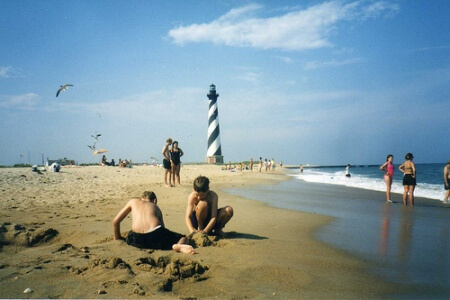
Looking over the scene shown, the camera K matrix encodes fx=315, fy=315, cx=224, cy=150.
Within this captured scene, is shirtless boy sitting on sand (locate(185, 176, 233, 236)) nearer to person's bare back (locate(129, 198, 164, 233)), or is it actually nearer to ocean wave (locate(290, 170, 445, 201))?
person's bare back (locate(129, 198, 164, 233))

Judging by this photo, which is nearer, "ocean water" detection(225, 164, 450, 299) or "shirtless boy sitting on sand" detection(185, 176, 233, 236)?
"ocean water" detection(225, 164, 450, 299)

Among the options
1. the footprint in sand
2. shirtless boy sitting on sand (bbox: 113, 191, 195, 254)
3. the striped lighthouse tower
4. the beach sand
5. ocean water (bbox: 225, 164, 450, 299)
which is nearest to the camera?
the beach sand

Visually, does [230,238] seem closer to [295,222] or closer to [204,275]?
[204,275]

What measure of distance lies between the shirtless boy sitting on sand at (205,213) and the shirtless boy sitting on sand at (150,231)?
0.54m

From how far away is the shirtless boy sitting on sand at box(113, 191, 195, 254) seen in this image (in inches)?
146

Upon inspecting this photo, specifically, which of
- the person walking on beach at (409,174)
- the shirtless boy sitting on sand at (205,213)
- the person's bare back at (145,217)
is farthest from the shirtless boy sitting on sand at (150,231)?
the person walking on beach at (409,174)

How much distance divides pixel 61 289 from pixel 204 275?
46.8 inches

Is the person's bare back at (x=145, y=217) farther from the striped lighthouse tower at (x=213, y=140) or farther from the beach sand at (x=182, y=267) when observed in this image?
the striped lighthouse tower at (x=213, y=140)

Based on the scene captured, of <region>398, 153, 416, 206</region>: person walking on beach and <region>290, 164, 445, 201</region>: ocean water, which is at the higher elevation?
<region>398, 153, 416, 206</region>: person walking on beach

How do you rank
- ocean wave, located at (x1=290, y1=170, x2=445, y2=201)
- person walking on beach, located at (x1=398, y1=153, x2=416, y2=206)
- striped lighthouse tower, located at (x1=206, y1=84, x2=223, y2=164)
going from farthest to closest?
striped lighthouse tower, located at (x1=206, y1=84, x2=223, y2=164)
ocean wave, located at (x1=290, y1=170, x2=445, y2=201)
person walking on beach, located at (x1=398, y1=153, x2=416, y2=206)

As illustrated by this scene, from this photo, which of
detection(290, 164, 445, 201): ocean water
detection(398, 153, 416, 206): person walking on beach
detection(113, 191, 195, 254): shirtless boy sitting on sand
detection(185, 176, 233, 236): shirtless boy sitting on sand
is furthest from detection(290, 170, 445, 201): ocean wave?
detection(113, 191, 195, 254): shirtless boy sitting on sand

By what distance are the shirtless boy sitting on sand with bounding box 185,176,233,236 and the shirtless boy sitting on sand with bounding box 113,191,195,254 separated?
0.54m

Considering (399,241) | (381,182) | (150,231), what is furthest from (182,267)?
(381,182)

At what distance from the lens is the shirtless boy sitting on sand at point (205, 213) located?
4332 millimetres
